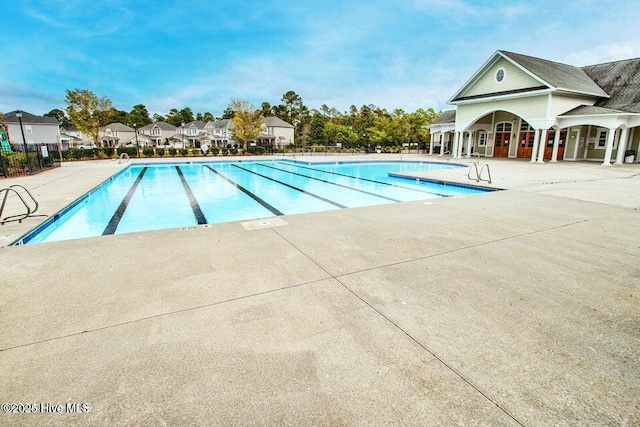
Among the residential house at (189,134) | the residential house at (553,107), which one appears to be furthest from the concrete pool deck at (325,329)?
the residential house at (189,134)

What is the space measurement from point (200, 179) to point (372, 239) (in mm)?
13269

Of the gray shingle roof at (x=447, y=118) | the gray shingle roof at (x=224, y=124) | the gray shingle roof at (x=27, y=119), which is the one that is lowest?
the gray shingle roof at (x=447, y=118)

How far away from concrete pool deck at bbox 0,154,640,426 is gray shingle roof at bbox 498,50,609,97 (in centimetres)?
1959

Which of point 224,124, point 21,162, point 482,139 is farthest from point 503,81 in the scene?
point 224,124

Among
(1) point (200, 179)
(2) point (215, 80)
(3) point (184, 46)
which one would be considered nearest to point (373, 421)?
(1) point (200, 179)

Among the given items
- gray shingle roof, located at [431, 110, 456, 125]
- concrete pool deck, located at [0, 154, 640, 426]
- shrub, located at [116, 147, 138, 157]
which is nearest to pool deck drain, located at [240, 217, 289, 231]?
concrete pool deck, located at [0, 154, 640, 426]

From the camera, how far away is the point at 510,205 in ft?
23.3

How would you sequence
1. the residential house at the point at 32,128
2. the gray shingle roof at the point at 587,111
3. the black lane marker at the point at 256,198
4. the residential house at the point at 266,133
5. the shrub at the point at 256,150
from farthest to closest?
1. the residential house at the point at 266,133
2. the residential house at the point at 32,128
3. the shrub at the point at 256,150
4. the gray shingle roof at the point at 587,111
5. the black lane marker at the point at 256,198

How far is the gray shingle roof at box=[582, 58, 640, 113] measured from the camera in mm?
18938

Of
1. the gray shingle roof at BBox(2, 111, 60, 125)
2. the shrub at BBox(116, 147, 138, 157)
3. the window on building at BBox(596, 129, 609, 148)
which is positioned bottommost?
the shrub at BBox(116, 147, 138, 157)

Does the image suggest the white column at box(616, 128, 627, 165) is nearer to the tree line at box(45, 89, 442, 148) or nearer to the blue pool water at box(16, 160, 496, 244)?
the blue pool water at box(16, 160, 496, 244)

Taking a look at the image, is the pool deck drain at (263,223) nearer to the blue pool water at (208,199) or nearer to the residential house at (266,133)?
the blue pool water at (208,199)

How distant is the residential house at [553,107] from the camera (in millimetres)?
18547

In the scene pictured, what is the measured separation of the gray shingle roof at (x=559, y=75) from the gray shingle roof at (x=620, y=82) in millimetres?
567
